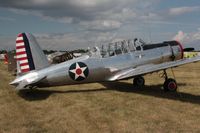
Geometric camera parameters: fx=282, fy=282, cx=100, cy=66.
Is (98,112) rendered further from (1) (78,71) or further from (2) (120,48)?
(2) (120,48)

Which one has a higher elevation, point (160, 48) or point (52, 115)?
point (160, 48)

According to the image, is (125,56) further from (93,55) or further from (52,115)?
(52,115)

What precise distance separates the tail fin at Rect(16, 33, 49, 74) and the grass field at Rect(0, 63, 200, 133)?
3.45ft

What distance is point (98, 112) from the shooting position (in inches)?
317

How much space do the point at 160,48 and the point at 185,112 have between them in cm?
598

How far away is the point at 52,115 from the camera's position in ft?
25.7

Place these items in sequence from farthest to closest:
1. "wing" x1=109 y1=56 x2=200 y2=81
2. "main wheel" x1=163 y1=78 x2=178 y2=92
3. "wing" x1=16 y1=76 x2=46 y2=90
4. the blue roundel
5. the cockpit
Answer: the cockpit → "main wheel" x1=163 y1=78 x2=178 y2=92 → the blue roundel → "wing" x1=109 y1=56 x2=200 y2=81 → "wing" x1=16 y1=76 x2=46 y2=90

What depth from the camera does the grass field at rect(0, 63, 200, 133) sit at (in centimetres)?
656

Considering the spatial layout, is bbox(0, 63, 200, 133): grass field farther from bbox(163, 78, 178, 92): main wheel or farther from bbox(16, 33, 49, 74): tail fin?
bbox(16, 33, 49, 74): tail fin

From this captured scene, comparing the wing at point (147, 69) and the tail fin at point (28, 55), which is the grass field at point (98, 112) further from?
the tail fin at point (28, 55)

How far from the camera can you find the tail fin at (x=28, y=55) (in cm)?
1138

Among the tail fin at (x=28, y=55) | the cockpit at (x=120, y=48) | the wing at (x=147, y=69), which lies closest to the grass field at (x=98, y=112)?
the wing at (x=147, y=69)

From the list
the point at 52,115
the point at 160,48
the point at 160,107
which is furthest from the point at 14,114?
the point at 160,48

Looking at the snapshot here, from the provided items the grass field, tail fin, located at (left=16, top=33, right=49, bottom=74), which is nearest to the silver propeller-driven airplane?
tail fin, located at (left=16, top=33, right=49, bottom=74)
